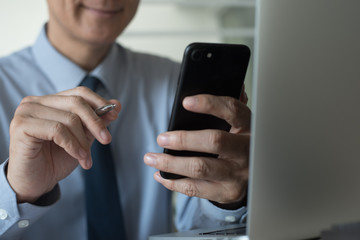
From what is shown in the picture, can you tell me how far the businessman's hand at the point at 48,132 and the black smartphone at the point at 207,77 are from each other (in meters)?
0.07

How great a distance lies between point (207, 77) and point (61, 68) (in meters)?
0.30

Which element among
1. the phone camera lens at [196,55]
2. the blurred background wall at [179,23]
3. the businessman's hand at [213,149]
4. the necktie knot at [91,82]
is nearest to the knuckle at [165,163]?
the businessman's hand at [213,149]

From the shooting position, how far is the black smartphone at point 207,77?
0.30 m

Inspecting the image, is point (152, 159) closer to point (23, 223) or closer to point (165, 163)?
point (165, 163)

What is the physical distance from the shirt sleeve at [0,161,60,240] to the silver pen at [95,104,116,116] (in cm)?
12

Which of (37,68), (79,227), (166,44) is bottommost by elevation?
(79,227)

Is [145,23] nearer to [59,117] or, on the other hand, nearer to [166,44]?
[166,44]

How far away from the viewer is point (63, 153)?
0.36m

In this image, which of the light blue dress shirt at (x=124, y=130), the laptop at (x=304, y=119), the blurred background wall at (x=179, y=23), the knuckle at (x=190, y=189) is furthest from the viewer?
the blurred background wall at (x=179, y=23)

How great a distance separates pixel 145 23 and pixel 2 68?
658 millimetres

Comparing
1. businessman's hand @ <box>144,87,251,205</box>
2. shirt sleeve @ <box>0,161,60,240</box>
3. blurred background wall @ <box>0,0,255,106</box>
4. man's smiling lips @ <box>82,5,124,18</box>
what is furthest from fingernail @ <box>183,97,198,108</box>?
blurred background wall @ <box>0,0,255,106</box>

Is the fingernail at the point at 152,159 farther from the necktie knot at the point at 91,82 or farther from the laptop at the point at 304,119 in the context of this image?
the necktie knot at the point at 91,82

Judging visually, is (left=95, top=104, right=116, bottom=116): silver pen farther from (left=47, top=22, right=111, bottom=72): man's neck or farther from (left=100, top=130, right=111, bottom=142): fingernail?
(left=47, top=22, right=111, bottom=72): man's neck

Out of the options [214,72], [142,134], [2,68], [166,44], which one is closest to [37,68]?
[2,68]
